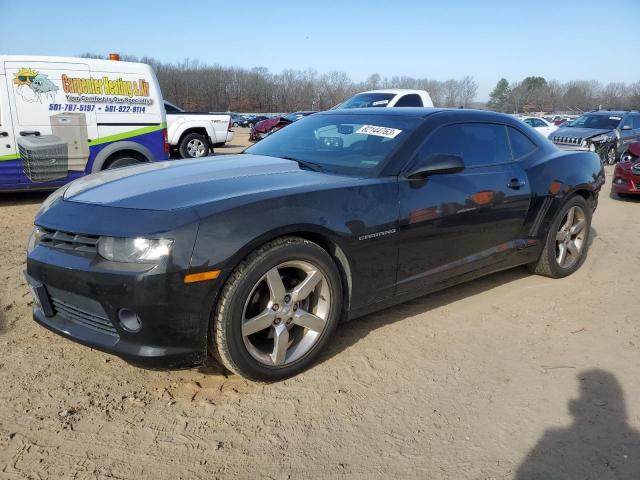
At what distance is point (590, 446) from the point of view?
232 centimetres

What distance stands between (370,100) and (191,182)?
929 cm

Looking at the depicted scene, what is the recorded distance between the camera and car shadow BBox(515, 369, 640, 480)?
7.06ft

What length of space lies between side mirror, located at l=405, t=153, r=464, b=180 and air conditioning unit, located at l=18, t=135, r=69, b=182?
5.68 m

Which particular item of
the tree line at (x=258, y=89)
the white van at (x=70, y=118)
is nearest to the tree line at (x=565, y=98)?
the tree line at (x=258, y=89)

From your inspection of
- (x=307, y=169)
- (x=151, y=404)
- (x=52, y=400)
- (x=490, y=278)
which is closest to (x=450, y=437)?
(x=151, y=404)

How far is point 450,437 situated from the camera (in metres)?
2.38

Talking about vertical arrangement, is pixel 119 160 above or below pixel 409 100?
below

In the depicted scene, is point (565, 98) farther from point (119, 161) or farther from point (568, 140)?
point (119, 161)

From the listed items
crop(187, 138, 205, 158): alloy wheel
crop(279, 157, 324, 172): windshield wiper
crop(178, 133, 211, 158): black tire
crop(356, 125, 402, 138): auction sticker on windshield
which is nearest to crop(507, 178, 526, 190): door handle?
crop(356, 125, 402, 138): auction sticker on windshield

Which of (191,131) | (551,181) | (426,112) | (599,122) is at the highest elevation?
(426,112)

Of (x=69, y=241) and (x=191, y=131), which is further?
(x=191, y=131)

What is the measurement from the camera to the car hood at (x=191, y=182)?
2553 millimetres

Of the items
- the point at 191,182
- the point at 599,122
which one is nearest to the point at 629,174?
the point at 599,122

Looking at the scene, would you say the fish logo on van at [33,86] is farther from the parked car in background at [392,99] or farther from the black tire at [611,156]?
the black tire at [611,156]
